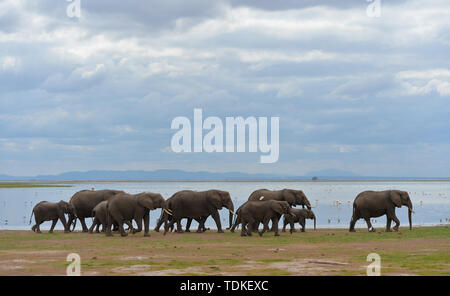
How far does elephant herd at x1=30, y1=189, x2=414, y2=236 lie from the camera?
3052 centimetres

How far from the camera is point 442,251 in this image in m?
22.2

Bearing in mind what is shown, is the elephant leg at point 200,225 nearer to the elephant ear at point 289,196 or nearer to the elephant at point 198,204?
the elephant at point 198,204

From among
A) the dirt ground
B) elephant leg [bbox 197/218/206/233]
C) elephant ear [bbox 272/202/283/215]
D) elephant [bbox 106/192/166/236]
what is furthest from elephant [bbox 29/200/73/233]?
elephant ear [bbox 272/202/283/215]

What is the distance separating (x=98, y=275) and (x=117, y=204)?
46.3 feet

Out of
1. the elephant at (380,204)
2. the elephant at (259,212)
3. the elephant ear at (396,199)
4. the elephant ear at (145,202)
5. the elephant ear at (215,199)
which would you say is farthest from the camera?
the elephant at (380,204)

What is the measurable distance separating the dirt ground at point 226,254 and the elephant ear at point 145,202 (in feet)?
4.38

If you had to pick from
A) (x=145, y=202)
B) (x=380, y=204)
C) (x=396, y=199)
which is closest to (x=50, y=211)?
(x=145, y=202)

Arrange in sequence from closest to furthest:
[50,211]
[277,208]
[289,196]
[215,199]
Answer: [277,208]
[215,199]
[50,211]
[289,196]

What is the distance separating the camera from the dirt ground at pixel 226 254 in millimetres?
17688

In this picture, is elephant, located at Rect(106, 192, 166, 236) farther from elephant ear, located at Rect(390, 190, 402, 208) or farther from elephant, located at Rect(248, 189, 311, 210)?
elephant ear, located at Rect(390, 190, 402, 208)

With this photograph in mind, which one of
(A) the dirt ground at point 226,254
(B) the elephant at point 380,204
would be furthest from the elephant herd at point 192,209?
(A) the dirt ground at point 226,254

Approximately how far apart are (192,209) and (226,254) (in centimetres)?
1187

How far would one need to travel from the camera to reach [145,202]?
1211 inches

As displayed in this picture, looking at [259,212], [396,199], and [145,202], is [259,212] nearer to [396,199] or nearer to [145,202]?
[145,202]
